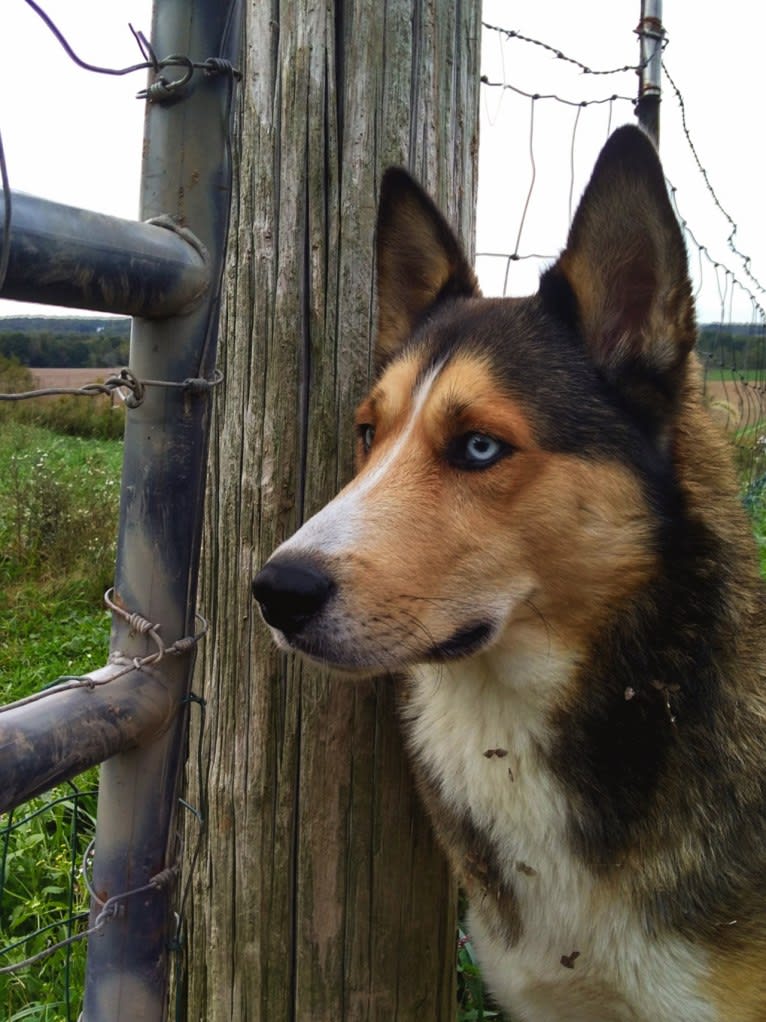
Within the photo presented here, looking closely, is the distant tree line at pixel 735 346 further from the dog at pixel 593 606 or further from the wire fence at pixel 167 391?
the wire fence at pixel 167 391

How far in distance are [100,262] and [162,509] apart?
1.31 feet

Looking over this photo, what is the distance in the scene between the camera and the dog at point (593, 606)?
6.16 ft

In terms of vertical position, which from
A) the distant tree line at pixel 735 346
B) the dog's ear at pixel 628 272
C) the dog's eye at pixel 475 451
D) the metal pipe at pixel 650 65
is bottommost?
the dog's eye at pixel 475 451

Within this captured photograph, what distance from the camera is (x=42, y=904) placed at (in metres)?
3.16

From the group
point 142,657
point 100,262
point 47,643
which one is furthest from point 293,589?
point 47,643

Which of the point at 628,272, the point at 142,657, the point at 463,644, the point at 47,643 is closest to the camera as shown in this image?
the point at 142,657

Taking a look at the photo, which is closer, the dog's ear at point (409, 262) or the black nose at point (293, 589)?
the black nose at point (293, 589)

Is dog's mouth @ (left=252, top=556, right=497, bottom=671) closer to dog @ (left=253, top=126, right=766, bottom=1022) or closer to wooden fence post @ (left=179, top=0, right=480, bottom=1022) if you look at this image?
dog @ (left=253, top=126, right=766, bottom=1022)

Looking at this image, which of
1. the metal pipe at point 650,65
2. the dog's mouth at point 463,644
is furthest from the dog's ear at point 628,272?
the metal pipe at point 650,65

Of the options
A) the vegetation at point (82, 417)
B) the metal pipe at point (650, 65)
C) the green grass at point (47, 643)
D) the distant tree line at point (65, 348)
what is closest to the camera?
the green grass at point (47, 643)

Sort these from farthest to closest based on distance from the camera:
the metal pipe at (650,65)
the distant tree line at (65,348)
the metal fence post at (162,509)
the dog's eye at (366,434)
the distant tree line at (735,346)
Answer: the distant tree line at (735,346) → the distant tree line at (65,348) → the metal pipe at (650,65) → the dog's eye at (366,434) → the metal fence post at (162,509)

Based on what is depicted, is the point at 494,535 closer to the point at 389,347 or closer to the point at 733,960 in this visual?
the point at 389,347

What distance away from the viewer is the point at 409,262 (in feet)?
7.17

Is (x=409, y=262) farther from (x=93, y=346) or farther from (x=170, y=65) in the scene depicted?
(x=93, y=346)
